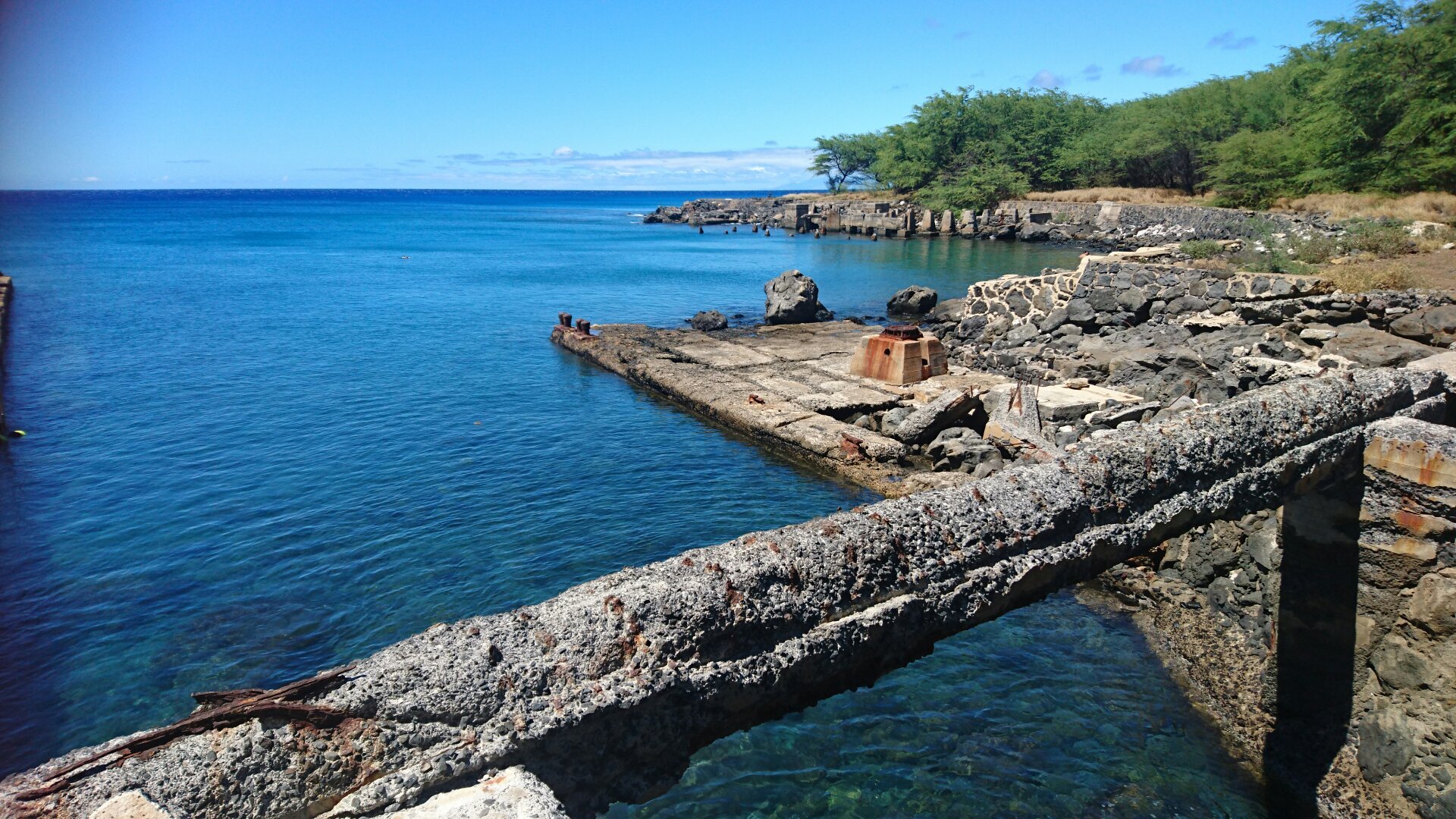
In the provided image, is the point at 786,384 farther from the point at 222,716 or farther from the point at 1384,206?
the point at 1384,206

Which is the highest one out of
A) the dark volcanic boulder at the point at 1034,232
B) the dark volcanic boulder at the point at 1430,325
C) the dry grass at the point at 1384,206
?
the dry grass at the point at 1384,206

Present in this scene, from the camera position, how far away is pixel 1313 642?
263 inches

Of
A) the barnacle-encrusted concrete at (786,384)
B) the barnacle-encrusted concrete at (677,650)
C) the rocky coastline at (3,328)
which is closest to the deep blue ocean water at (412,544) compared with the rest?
the rocky coastline at (3,328)

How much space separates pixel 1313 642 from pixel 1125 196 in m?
61.9

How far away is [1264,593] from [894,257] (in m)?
52.1

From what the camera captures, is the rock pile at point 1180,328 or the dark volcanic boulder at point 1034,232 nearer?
the rock pile at point 1180,328

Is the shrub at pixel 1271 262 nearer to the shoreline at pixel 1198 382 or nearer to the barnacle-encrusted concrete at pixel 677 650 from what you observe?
the shoreline at pixel 1198 382

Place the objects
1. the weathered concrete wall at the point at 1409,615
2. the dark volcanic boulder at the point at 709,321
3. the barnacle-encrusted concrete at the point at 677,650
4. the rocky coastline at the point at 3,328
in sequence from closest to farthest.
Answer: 1. the barnacle-encrusted concrete at the point at 677,650
2. the weathered concrete wall at the point at 1409,615
3. the rocky coastline at the point at 3,328
4. the dark volcanic boulder at the point at 709,321

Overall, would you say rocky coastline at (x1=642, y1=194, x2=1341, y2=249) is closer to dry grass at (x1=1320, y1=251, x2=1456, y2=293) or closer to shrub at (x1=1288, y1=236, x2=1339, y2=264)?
shrub at (x1=1288, y1=236, x2=1339, y2=264)

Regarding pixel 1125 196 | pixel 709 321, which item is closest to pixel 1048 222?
pixel 1125 196

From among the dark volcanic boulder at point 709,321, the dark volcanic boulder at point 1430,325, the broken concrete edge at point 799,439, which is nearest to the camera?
Result: the dark volcanic boulder at point 1430,325

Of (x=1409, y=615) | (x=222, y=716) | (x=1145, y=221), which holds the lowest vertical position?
(x=1409, y=615)

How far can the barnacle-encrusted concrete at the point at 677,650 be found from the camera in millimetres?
2455

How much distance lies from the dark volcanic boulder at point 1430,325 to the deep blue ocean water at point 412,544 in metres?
9.00
